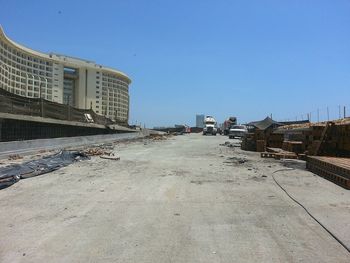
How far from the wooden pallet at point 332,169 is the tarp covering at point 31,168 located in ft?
29.6

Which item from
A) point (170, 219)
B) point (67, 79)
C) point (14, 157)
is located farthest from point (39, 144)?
point (67, 79)

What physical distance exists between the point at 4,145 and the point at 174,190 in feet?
36.4

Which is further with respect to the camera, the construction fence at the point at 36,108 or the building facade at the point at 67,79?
the building facade at the point at 67,79

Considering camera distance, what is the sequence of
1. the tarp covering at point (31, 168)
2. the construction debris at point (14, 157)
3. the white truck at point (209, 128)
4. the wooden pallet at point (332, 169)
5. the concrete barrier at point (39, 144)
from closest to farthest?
the wooden pallet at point (332, 169) → the tarp covering at point (31, 168) → the construction debris at point (14, 157) → the concrete barrier at point (39, 144) → the white truck at point (209, 128)

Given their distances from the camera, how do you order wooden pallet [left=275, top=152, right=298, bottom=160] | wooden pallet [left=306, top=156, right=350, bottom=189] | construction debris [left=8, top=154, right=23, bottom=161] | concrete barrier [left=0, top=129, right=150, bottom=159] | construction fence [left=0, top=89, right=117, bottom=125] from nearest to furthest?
wooden pallet [left=306, top=156, right=350, bottom=189]
construction debris [left=8, top=154, right=23, bottom=161]
concrete barrier [left=0, top=129, right=150, bottom=159]
wooden pallet [left=275, top=152, right=298, bottom=160]
construction fence [left=0, top=89, right=117, bottom=125]

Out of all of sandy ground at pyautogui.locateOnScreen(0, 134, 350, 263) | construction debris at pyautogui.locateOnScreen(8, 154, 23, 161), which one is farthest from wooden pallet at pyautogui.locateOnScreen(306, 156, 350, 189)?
construction debris at pyautogui.locateOnScreen(8, 154, 23, 161)

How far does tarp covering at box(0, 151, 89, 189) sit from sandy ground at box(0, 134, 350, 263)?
40 centimetres

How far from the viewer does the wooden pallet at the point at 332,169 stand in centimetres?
1251

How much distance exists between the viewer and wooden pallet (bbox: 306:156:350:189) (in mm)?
12509

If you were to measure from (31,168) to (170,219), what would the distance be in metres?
8.26

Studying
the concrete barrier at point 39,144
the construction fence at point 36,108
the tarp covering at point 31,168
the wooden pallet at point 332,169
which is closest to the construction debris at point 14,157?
the concrete barrier at point 39,144

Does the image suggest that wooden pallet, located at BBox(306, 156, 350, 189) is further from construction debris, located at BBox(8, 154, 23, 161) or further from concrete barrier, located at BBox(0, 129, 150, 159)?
concrete barrier, located at BBox(0, 129, 150, 159)

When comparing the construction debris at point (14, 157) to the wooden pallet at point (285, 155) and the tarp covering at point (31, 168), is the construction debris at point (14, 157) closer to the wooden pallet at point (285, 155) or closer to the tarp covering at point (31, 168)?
the tarp covering at point (31, 168)

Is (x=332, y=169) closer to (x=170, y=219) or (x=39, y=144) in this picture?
(x=170, y=219)
